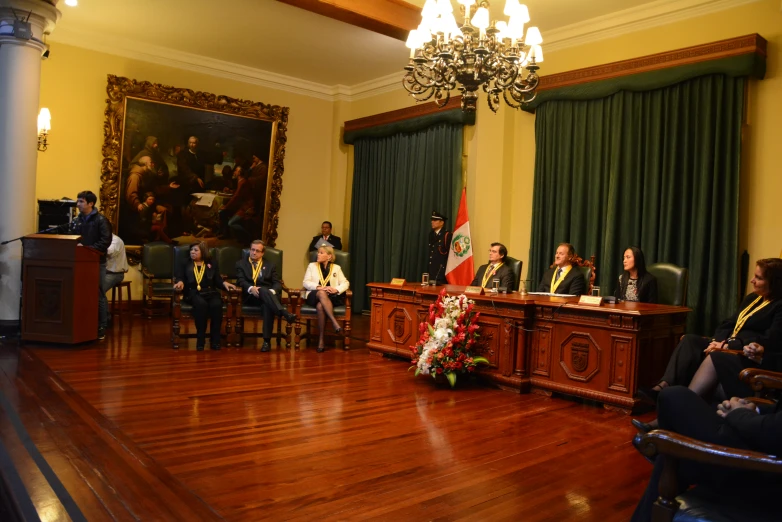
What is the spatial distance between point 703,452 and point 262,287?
17.4 ft

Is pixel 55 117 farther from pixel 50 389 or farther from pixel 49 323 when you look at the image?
pixel 50 389

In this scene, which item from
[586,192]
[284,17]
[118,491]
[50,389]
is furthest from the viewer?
[284,17]

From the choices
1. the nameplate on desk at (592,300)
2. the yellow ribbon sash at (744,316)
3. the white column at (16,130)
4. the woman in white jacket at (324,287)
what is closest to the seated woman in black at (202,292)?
the woman in white jacket at (324,287)

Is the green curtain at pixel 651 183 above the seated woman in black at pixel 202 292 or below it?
above

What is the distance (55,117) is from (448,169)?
5184mm

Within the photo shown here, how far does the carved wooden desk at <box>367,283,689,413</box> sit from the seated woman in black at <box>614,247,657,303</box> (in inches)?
18.5

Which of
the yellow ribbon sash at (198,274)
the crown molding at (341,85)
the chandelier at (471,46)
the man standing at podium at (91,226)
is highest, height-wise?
the crown molding at (341,85)

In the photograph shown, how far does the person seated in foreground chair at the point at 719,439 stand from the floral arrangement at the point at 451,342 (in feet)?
9.48

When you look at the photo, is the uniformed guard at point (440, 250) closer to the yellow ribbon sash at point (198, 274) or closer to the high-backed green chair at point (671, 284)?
the yellow ribbon sash at point (198, 274)

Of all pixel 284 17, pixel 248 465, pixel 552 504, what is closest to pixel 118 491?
pixel 248 465

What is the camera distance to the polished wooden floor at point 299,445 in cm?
272

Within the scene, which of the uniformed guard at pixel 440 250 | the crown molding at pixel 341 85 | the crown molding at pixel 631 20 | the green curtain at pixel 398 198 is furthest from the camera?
the green curtain at pixel 398 198

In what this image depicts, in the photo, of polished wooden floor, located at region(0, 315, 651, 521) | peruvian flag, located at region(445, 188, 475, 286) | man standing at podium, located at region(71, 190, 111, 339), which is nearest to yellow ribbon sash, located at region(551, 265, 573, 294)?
polished wooden floor, located at region(0, 315, 651, 521)

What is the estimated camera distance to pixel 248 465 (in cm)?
317
